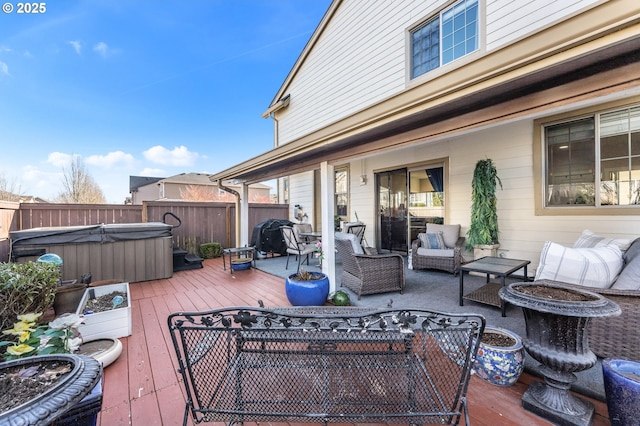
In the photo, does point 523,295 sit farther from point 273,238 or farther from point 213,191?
point 213,191

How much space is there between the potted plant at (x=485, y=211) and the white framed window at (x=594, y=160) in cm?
71

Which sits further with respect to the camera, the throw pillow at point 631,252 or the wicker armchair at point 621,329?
the throw pillow at point 631,252

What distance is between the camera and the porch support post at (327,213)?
3.58 metres

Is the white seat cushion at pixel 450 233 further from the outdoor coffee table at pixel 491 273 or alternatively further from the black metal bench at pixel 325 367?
the black metal bench at pixel 325 367

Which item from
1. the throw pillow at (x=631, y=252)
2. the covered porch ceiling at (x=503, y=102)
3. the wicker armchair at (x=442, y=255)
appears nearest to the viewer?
the covered porch ceiling at (x=503, y=102)

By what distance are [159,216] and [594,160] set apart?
900cm

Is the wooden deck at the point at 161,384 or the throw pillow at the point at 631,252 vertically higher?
the throw pillow at the point at 631,252

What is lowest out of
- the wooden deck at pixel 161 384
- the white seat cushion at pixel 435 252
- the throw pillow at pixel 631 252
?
the wooden deck at pixel 161 384

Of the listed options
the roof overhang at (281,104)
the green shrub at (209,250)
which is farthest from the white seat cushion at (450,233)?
the roof overhang at (281,104)

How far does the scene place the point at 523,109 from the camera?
184 centimetres

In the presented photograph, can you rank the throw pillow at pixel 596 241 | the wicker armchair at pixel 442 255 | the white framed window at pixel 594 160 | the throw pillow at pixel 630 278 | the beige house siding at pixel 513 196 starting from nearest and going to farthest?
the throw pillow at pixel 630 278
the throw pillow at pixel 596 241
the white framed window at pixel 594 160
the beige house siding at pixel 513 196
the wicker armchair at pixel 442 255

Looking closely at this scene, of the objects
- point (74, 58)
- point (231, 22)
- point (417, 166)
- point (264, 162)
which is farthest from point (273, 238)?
point (74, 58)

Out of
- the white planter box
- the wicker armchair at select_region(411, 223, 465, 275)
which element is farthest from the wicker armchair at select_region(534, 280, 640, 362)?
the white planter box

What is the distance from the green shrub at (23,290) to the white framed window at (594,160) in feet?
20.8
